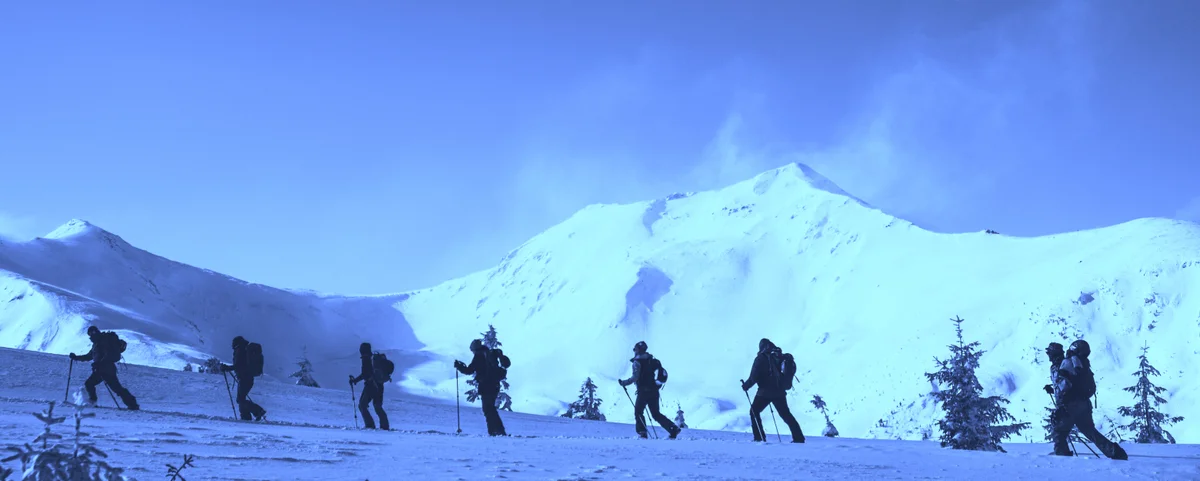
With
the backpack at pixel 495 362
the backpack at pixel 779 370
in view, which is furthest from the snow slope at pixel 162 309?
the backpack at pixel 779 370

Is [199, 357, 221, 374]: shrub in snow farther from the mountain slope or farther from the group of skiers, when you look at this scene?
the group of skiers

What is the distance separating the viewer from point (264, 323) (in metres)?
116

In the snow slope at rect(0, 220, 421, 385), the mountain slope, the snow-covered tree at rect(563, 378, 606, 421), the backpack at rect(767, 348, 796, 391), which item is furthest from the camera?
the snow slope at rect(0, 220, 421, 385)

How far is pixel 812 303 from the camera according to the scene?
105 metres

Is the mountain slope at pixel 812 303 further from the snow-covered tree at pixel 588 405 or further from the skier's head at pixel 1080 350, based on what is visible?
the skier's head at pixel 1080 350

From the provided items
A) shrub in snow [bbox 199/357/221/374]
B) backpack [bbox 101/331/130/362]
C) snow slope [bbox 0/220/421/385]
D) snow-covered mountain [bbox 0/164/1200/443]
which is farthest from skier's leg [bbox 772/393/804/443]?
snow slope [bbox 0/220/421/385]

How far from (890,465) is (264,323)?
11371 cm

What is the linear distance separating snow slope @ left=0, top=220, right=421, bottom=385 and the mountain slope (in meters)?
11.1

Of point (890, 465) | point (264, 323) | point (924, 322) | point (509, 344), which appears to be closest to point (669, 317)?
point (509, 344)

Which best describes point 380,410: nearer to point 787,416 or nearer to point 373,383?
point 373,383

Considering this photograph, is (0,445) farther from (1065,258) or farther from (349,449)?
(1065,258)

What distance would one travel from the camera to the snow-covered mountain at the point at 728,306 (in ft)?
226

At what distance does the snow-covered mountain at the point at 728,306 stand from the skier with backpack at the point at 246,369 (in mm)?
49576

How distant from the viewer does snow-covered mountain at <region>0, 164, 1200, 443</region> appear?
226ft
